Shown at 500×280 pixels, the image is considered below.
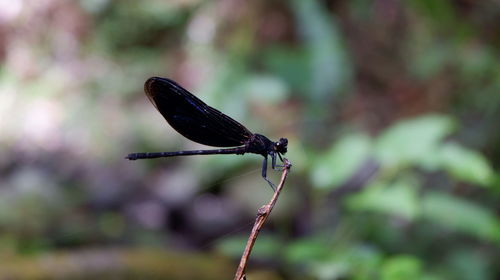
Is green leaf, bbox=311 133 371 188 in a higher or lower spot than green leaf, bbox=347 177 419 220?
higher

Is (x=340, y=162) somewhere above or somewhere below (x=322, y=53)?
below

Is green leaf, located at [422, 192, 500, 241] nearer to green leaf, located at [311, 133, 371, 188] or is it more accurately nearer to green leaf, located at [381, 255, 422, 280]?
green leaf, located at [311, 133, 371, 188]

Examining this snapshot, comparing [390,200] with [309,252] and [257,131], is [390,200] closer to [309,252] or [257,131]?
[309,252]

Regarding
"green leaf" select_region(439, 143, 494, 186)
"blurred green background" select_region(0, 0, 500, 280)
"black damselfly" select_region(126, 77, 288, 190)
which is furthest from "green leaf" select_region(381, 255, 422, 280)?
"black damselfly" select_region(126, 77, 288, 190)

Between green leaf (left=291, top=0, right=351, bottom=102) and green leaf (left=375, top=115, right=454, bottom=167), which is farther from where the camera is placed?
green leaf (left=291, top=0, right=351, bottom=102)

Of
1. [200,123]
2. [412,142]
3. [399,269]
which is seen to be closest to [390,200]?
[412,142]

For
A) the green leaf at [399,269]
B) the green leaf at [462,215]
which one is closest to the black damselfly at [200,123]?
the green leaf at [399,269]

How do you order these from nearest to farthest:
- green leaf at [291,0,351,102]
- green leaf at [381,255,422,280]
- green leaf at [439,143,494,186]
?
green leaf at [381,255,422,280], green leaf at [439,143,494,186], green leaf at [291,0,351,102]
